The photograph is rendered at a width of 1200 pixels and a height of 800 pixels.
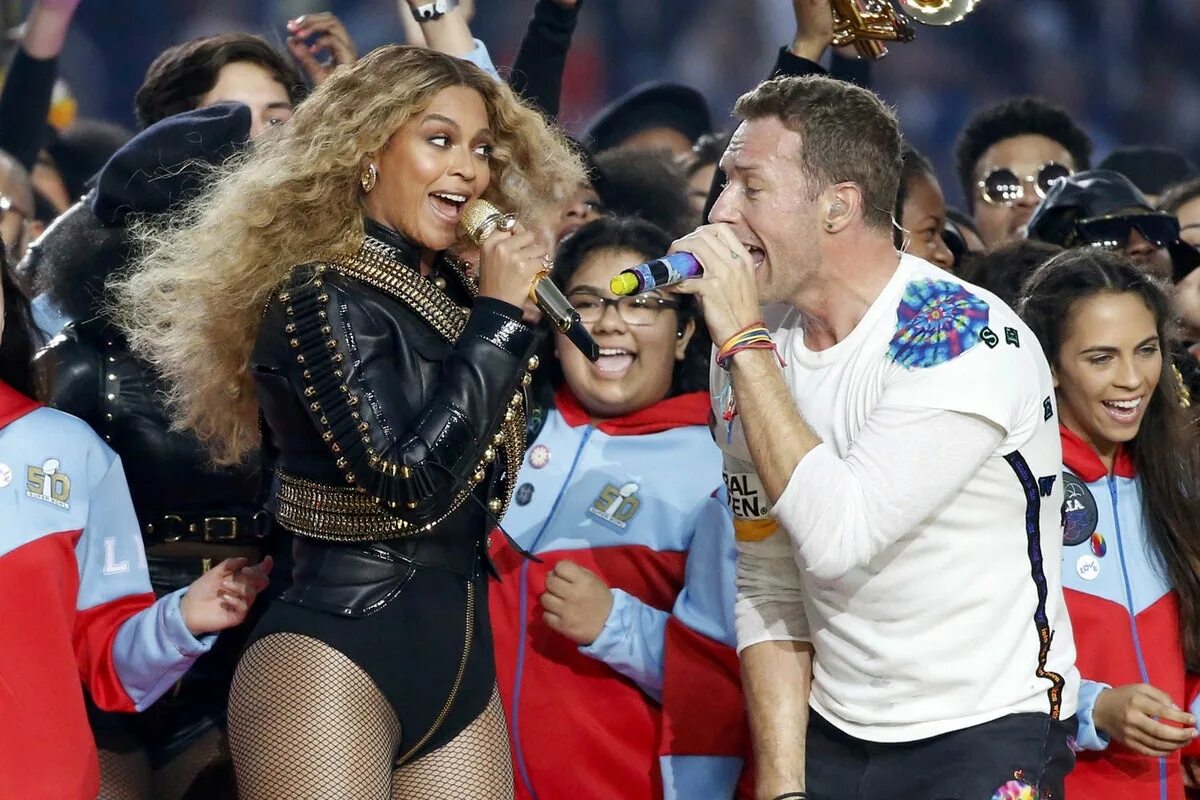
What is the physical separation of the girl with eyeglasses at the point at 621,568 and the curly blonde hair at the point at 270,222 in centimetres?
72

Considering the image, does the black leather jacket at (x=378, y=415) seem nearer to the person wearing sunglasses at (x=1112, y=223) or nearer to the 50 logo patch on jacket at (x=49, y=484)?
the 50 logo patch on jacket at (x=49, y=484)

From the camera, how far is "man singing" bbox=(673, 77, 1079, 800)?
Result: 8.55ft

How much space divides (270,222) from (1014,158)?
3747 millimetres

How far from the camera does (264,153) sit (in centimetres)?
319

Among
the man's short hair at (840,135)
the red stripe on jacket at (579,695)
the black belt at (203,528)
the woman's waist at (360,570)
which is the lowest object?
the red stripe on jacket at (579,695)

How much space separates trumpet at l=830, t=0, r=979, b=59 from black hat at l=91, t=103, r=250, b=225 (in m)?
1.60

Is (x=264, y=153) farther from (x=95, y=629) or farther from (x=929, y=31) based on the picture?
(x=929, y=31)

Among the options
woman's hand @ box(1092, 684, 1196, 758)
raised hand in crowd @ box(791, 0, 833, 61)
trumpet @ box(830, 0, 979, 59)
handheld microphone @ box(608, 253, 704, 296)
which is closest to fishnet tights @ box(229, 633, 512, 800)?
handheld microphone @ box(608, 253, 704, 296)

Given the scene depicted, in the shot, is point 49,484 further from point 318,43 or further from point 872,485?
point 318,43

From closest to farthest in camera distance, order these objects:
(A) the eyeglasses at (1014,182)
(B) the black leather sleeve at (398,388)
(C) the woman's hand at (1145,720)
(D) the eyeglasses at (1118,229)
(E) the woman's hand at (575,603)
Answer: (B) the black leather sleeve at (398,388) → (C) the woman's hand at (1145,720) → (E) the woman's hand at (575,603) → (D) the eyeglasses at (1118,229) → (A) the eyeglasses at (1014,182)

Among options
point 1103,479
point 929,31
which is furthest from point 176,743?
A: point 929,31

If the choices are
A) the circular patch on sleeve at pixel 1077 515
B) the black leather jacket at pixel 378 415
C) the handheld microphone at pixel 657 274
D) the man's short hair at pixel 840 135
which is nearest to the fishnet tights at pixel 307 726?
the black leather jacket at pixel 378 415

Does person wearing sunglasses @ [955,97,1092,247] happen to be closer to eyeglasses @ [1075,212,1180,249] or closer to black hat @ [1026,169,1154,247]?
black hat @ [1026,169,1154,247]

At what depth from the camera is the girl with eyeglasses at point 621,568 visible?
11.5 ft
